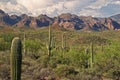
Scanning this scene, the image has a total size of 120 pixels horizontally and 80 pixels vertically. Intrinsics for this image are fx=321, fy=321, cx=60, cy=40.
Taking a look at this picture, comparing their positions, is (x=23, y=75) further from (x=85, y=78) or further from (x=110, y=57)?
(x=110, y=57)

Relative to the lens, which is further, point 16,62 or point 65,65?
point 65,65

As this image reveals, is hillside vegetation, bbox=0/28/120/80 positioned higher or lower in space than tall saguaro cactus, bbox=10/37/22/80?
lower

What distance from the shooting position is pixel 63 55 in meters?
48.4

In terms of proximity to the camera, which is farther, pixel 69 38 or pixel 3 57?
pixel 69 38

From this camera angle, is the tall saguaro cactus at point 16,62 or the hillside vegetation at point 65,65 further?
the hillside vegetation at point 65,65

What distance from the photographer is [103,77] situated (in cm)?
3656

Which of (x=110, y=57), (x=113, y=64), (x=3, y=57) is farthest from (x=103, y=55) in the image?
(x=3, y=57)

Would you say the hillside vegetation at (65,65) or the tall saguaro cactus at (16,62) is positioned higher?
the tall saguaro cactus at (16,62)

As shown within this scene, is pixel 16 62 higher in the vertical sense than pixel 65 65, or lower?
higher

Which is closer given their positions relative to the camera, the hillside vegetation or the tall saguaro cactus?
the tall saguaro cactus

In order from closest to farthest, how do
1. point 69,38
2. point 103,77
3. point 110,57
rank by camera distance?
point 103,77 → point 110,57 → point 69,38

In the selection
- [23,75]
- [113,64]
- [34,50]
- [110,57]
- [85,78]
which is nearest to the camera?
[23,75]

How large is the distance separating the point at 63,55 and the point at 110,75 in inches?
464

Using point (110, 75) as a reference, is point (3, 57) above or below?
above
